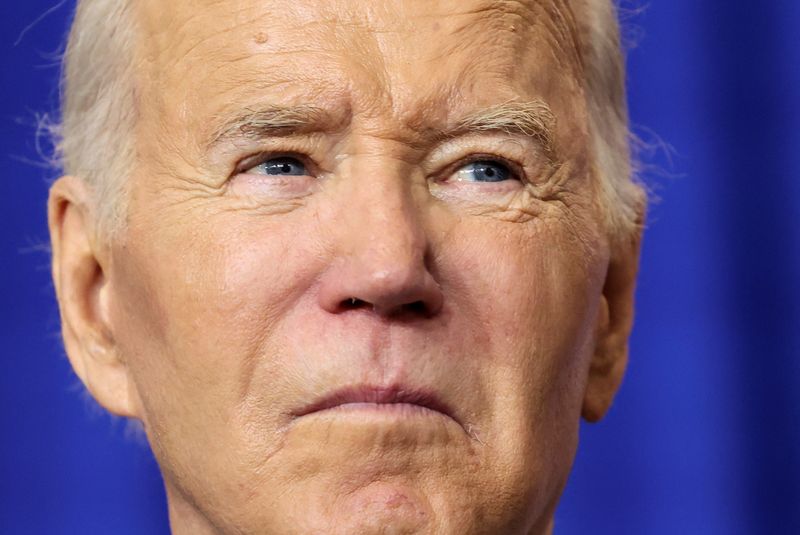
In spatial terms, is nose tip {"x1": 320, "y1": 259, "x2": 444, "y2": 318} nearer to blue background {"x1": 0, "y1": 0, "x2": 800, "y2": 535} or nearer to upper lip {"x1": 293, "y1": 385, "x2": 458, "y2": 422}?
upper lip {"x1": 293, "y1": 385, "x2": 458, "y2": 422}

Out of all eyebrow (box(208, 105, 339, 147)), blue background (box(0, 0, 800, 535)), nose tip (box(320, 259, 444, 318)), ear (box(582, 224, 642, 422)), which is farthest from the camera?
blue background (box(0, 0, 800, 535))

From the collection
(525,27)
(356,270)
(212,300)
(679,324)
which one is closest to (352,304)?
(356,270)

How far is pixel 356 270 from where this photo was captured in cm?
167

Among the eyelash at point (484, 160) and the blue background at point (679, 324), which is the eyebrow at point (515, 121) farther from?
the blue background at point (679, 324)

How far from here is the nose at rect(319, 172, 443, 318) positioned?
167 cm

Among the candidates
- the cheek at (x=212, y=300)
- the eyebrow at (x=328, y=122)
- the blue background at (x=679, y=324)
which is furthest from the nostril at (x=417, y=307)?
the blue background at (x=679, y=324)

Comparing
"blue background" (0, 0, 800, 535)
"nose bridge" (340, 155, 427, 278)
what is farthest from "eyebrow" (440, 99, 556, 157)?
"blue background" (0, 0, 800, 535)

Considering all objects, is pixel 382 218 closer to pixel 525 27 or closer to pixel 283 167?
pixel 283 167

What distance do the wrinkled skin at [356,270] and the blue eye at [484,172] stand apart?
0.01m

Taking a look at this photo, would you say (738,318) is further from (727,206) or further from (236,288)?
(236,288)

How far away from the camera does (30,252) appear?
2.90 meters

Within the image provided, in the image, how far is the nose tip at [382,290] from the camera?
5.45ft

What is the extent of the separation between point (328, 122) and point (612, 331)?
0.60 meters

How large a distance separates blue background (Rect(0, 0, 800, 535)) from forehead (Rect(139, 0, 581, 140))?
1.03m
